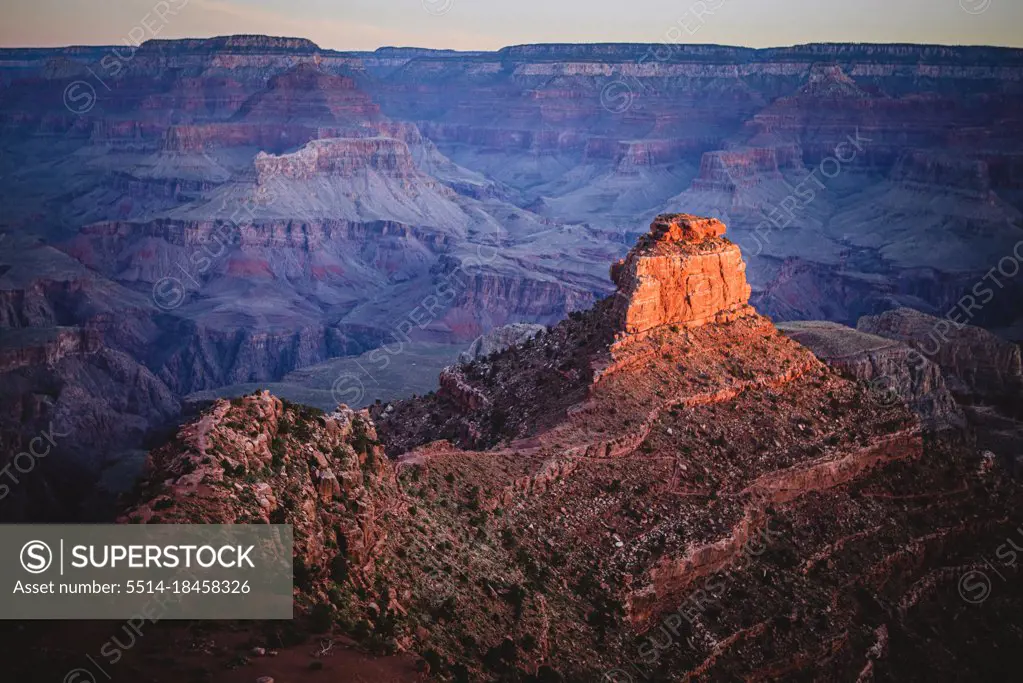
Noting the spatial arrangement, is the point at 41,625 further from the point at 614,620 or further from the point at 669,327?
the point at 669,327

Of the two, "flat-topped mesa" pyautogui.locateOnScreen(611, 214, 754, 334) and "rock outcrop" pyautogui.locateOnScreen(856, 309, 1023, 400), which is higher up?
"flat-topped mesa" pyautogui.locateOnScreen(611, 214, 754, 334)

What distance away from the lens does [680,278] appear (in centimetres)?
4003

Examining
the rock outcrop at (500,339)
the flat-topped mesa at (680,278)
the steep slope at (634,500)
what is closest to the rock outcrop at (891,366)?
the rock outcrop at (500,339)

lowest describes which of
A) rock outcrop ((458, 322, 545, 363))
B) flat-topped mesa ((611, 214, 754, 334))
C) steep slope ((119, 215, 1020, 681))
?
steep slope ((119, 215, 1020, 681))

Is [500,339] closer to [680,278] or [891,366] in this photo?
[891,366]

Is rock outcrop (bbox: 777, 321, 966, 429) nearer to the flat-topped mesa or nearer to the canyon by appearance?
the canyon
